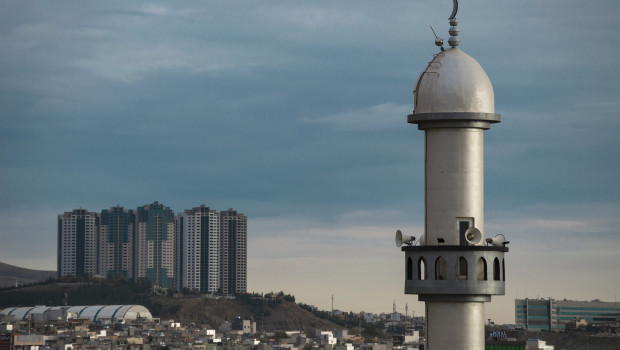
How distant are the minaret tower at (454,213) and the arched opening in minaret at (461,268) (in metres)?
0.01

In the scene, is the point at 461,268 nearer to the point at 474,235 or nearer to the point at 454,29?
the point at 474,235

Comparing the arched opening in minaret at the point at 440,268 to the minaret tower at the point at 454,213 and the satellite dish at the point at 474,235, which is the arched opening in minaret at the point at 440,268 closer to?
the minaret tower at the point at 454,213

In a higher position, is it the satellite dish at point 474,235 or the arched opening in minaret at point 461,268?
the satellite dish at point 474,235

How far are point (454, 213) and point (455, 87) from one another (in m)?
1.55

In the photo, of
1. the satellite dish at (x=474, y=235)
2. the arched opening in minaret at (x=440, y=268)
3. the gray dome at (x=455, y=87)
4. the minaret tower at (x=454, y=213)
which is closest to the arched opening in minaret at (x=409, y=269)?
the minaret tower at (x=454, y=213)

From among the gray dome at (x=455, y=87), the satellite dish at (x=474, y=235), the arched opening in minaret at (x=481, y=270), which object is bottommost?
the arched opening in minaret at (x=481, y=270)

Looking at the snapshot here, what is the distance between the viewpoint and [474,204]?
15648mm

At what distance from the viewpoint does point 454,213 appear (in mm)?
15641

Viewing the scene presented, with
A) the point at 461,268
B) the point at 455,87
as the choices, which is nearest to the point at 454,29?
the point at 455,87

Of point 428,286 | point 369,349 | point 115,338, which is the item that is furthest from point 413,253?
point 115,338

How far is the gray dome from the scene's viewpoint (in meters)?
15.5

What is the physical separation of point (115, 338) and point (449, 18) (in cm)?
15885

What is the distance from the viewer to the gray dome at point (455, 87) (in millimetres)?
15500

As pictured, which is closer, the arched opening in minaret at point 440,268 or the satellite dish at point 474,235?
the satellite dish at point 474,235
